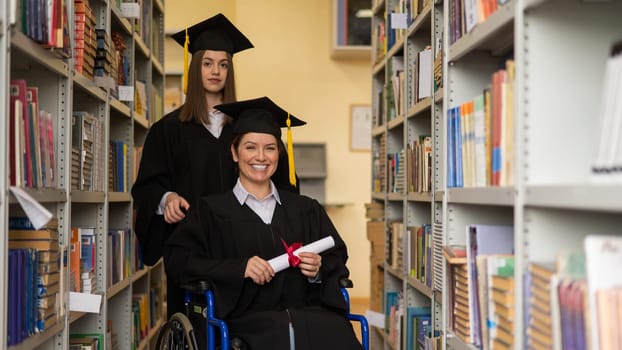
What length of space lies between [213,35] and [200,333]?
1.35 meters

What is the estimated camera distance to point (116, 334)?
4.09 m

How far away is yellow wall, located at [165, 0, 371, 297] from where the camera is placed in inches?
291

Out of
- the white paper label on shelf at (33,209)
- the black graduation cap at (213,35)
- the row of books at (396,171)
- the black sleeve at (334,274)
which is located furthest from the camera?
the row of books at (396,171)

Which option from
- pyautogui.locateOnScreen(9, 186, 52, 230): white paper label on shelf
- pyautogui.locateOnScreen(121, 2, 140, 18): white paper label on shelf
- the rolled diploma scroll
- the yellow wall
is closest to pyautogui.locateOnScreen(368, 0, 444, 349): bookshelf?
the rolled diploma scroll

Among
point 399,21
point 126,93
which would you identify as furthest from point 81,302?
point 399,21

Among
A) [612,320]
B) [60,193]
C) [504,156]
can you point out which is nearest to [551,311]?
[612,320]

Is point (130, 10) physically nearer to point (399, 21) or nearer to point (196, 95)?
point (196, 95)

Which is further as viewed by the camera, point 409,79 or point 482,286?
point 409,79

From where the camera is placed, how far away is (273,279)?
2.79 metres

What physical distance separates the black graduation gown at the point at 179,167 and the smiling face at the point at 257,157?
42 cm

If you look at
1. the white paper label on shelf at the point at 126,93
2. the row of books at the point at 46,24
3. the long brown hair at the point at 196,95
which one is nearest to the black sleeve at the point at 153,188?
the long brown hair at the point at 196,95

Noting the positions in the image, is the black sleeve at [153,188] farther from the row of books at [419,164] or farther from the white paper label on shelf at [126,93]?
the row of books at [419,164]

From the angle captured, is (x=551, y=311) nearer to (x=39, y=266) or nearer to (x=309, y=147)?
(x=39, y=266)

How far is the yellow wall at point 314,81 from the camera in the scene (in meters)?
7.39
